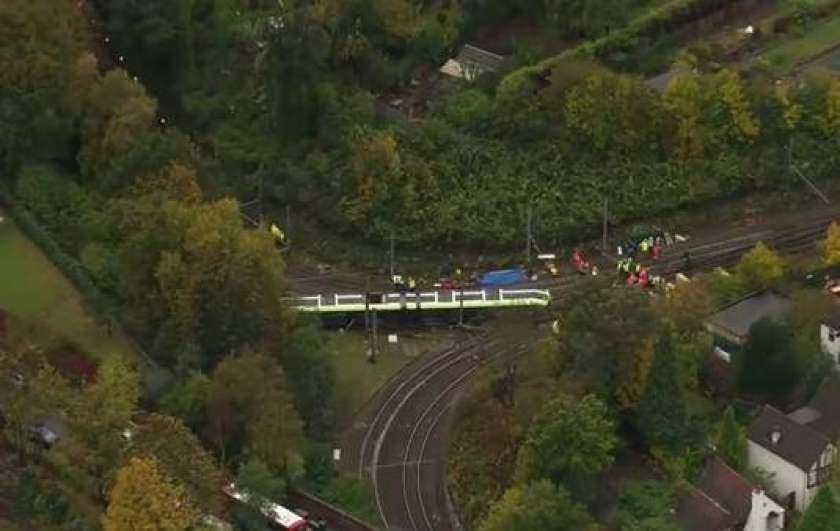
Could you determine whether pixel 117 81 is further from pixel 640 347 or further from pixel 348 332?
pixel 640 347

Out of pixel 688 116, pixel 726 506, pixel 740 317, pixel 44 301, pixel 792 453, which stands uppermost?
pixel 688 116

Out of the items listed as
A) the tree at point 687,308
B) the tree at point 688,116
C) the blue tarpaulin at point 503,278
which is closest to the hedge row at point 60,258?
the blue tarpaulin at point 503,278

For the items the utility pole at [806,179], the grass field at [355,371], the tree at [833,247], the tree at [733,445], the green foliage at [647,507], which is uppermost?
the utility pole at [806,179]

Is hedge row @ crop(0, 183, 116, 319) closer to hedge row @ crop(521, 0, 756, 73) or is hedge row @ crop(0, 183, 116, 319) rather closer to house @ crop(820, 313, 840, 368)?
house @ crop(820, 313, 840, 368)

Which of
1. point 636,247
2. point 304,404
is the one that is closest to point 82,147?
point 304,404

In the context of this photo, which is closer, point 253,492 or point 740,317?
point 253,492

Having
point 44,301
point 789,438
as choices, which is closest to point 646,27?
point 789,438

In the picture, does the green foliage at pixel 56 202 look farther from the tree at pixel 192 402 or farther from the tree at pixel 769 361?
the tree at pixel 769 361

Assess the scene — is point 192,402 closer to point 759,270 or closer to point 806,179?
point 759,270
